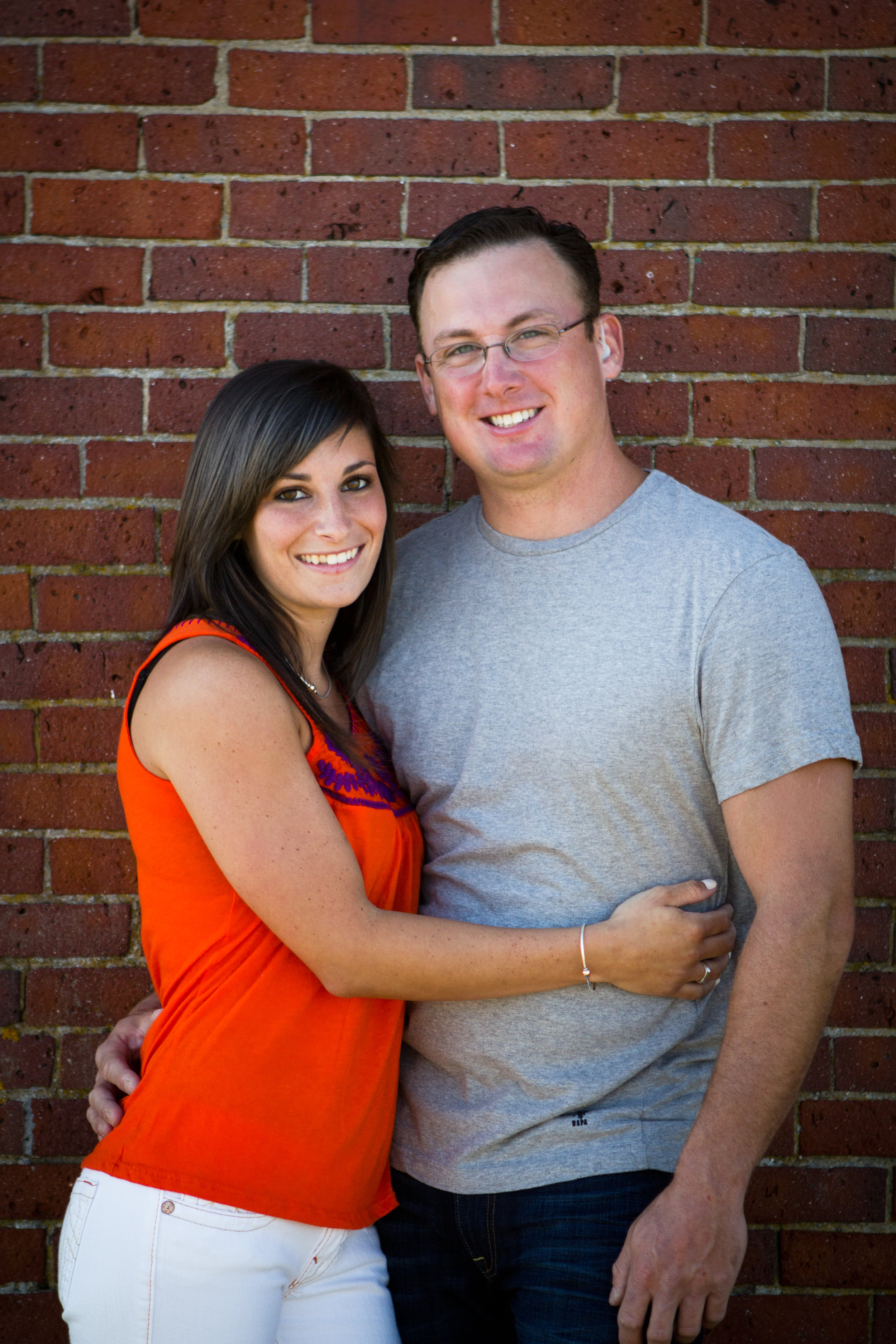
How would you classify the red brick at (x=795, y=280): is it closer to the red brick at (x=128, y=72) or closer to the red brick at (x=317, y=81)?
the red brick at (x=317, y=81)

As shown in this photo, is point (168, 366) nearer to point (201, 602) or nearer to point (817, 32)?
point (201, 602)

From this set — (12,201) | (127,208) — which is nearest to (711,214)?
(127,208)

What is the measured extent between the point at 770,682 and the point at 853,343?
988 mm

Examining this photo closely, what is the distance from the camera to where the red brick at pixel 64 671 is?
226cm

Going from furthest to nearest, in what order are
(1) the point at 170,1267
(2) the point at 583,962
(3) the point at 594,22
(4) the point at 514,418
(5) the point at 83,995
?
(5) the point at 83,995 → (3) the point at 594,22 → (4) the point at 514,418 → (2) the point at 583,962 → (1) the point at 170,1267

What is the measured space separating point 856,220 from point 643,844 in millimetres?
1437

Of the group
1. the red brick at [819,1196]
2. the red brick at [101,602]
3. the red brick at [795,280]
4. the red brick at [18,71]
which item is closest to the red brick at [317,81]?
the red brick at [18,71]

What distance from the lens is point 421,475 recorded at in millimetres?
2295

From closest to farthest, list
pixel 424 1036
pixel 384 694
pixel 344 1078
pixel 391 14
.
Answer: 1. pixel 344 1078
2. pixel 424 1036
3. pixel 384 694
4. pixel 391 14

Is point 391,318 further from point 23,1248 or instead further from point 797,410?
point 23,1248

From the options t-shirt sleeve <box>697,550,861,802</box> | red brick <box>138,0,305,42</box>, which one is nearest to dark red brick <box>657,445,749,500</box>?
t-shirt sleeve <box>697,550,861,802</box>

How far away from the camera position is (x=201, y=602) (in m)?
1.91

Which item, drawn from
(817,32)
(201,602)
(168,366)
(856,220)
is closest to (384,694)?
(201,602)

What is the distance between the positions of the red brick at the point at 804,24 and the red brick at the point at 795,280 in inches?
17.4
